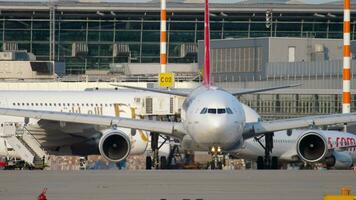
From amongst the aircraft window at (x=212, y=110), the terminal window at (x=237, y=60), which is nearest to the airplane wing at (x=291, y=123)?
the aircraft window at (x=212, y=110)

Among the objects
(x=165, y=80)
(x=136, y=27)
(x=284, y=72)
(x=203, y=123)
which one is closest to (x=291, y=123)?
(x=203, y=123)

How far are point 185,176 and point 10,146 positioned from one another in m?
30.1

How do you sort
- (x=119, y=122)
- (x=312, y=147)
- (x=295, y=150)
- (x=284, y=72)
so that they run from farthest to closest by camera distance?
(x=284, y=72) → (x=295, y=150) → (x=119, y=122) → (x=312, y=147)

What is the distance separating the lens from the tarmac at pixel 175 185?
2945 centimetres

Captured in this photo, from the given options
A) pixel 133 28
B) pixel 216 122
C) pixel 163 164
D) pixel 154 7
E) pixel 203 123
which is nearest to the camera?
pixel 216 122

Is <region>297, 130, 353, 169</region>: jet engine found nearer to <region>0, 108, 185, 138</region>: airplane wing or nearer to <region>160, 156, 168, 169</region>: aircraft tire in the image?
<region>0, 108, 185, 138</region>: airplane wing

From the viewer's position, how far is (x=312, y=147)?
49.4 metres

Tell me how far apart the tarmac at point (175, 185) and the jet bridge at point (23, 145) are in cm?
2380

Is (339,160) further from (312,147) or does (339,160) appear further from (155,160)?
(155,160)

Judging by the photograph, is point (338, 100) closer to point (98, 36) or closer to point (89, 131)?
point (89, 131)

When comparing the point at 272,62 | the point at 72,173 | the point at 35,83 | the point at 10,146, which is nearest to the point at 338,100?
the point at 272,62

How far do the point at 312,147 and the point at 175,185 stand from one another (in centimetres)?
1848

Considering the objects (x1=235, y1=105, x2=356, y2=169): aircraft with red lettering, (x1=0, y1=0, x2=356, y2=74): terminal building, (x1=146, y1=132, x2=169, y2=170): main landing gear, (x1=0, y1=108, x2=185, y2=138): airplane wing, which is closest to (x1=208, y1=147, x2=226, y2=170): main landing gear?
(x1=0, y1=108, x2=185, y2=138): airplane wing

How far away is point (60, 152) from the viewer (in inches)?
2670
